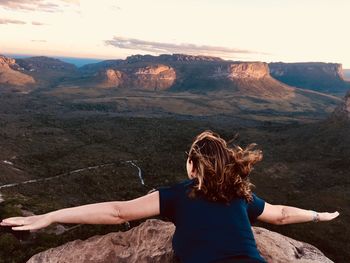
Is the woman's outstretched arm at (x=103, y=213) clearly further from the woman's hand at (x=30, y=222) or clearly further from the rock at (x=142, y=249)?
the rock at (x=142, y=249)

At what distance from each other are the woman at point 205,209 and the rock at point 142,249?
241cm

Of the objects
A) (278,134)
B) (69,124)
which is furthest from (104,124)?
(278,134)

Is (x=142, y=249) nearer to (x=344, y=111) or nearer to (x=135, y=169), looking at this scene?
(x=135, y=169)

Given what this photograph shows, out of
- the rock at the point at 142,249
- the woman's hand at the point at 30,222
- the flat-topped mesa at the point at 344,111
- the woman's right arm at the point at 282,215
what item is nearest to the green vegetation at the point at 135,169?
the flat-topped mesa at the point at 344,111

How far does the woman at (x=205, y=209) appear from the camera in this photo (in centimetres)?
651

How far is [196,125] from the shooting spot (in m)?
190

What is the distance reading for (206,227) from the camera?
6680 mm

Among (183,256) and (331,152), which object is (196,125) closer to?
(331,152)

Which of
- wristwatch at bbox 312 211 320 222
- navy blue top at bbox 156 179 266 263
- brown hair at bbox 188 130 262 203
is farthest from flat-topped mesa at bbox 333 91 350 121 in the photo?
navy blue top at bbox 156 179 266 263

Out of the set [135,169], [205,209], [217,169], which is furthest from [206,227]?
[135,169]

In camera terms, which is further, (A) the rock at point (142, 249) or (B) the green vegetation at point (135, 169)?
(B) the green vegetation at point (135, 169)

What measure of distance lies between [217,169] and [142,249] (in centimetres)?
430

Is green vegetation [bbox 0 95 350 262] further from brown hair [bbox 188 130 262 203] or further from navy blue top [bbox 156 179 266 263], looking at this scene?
brown hair [bbox 188 130 262 203]

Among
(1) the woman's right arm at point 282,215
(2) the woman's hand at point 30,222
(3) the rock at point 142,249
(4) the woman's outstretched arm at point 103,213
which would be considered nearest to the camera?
(4) the woman's outstretched arm at point 103,213
